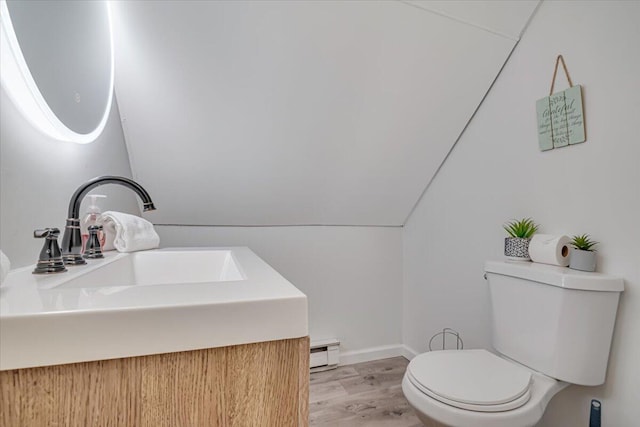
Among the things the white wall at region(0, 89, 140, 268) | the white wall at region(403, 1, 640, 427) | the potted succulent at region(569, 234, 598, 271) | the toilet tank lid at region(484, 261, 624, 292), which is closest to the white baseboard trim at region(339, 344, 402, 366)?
the white wall at region(403, 1, 640, 427)

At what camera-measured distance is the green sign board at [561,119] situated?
1.25 metres

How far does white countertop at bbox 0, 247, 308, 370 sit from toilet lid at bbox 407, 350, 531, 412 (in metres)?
0.83

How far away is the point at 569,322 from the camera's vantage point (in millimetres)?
1075

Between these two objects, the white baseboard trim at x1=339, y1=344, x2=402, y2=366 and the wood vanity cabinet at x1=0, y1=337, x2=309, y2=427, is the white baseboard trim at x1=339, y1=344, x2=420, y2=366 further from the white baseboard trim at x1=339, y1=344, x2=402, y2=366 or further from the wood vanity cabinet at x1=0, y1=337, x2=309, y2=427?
the wood vanity cabinet at x1=0, y1=337, x2=309, y2=427

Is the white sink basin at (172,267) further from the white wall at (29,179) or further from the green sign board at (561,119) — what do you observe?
the green sign board at (561,119)

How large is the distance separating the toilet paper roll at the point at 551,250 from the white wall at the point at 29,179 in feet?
5.40

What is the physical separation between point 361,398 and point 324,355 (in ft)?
1.34

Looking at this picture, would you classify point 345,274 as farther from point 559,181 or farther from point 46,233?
point 46,233

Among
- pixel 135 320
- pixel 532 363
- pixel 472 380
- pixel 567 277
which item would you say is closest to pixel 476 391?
pixel 472 380

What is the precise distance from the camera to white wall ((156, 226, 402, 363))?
213 centimetres

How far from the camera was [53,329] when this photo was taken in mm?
358

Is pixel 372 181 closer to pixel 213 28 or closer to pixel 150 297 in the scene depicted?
pixel 213 28

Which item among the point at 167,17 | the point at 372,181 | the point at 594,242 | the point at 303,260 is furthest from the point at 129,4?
the point at 594,242

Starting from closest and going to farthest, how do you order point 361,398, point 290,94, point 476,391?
point 476,391 < point 290,94 < point 361,398
